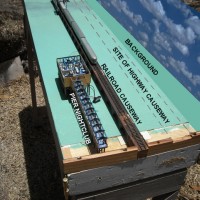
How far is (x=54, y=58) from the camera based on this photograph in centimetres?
212

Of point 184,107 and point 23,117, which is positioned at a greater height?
point 184,107

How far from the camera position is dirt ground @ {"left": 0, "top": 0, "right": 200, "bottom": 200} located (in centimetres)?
296

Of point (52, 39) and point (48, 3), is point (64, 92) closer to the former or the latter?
point (52, 39)

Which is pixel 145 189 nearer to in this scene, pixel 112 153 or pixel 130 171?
pixel 130 171

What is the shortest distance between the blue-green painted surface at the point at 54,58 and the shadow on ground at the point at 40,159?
4.54ft

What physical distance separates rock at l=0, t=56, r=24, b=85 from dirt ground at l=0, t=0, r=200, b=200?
0.21 feet

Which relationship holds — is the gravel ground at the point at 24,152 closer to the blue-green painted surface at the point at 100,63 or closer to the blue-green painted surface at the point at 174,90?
the blue-green painted surface at the point at 100,63

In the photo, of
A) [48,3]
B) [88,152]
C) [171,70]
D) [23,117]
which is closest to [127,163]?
[88,152]

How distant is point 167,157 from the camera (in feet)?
5.24

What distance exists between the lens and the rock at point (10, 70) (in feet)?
13.4

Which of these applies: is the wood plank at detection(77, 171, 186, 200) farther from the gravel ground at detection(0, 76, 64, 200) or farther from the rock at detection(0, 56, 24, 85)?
the rock at detection(0, 56, 24, 85)

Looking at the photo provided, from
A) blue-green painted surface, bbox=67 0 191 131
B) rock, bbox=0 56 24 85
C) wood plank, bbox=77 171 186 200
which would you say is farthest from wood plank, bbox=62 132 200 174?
rock, bbox=0 56 24 85

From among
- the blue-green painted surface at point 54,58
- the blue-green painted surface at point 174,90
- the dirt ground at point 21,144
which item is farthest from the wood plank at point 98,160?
the dirt ground at point 21,144

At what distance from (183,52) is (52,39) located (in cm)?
104
